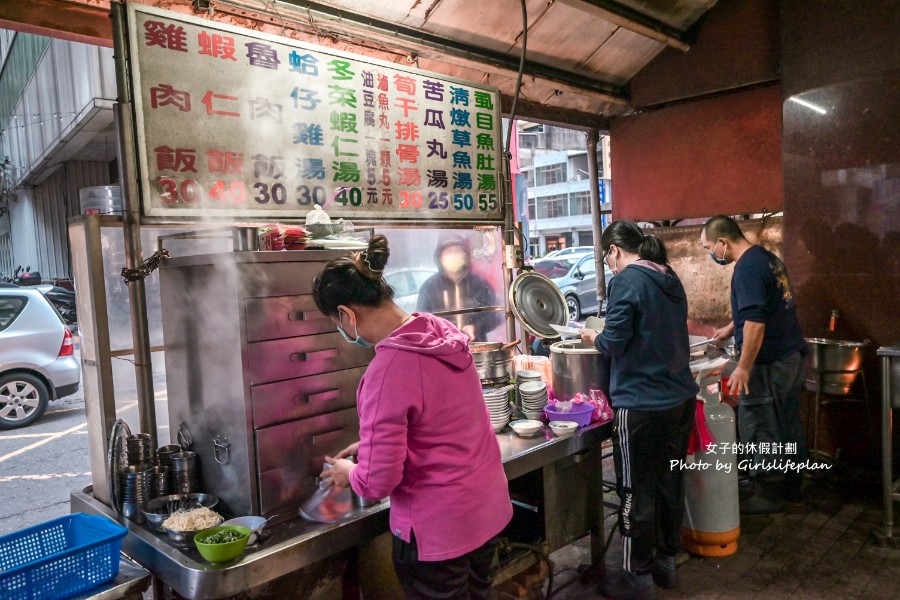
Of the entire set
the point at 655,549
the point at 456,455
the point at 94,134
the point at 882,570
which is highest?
the point at 94,134

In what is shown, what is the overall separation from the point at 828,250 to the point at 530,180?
112 feet

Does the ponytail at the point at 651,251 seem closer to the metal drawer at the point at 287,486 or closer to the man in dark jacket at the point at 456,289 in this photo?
the man in dark jacket at the point at 456,289

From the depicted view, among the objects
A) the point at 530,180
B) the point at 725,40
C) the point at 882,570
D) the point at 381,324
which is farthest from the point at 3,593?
the point at 530,180

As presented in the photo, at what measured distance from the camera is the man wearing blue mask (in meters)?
4.40

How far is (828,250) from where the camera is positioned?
16.9 feet

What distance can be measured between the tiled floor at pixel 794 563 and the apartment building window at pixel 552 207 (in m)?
33.1

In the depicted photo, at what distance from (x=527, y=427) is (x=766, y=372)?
232 cm

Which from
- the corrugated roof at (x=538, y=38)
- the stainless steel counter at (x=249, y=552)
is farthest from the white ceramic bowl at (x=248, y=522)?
the corrugated roof at (x=538, y=38)

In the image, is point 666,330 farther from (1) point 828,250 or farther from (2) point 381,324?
(1) point 828,250

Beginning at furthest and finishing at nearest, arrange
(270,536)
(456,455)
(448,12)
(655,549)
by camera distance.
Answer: (448,12), (655,549), (270,536), (456,455)

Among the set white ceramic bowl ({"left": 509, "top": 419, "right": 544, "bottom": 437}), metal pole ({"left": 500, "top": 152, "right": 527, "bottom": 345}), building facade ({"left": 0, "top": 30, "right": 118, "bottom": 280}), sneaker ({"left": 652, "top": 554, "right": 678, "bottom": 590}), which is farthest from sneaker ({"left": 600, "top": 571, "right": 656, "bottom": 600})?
building facade ({"left": 0, "top": 30, "right": 118, "bottom": 280})

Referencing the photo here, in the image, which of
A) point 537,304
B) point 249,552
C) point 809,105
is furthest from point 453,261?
point 809,105

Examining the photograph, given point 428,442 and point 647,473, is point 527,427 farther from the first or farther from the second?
point 428,442

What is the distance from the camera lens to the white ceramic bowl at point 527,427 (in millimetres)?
3373
